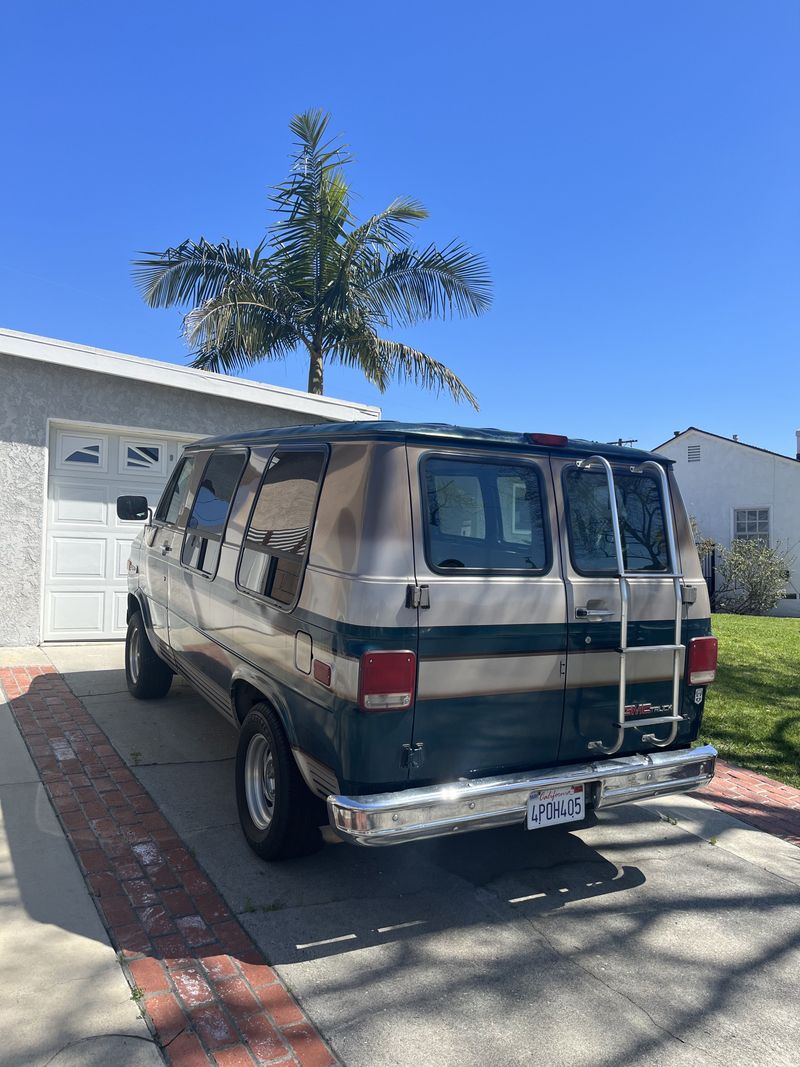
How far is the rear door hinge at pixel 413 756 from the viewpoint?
132 inches

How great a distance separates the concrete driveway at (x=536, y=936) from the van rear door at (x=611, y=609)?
0.79m

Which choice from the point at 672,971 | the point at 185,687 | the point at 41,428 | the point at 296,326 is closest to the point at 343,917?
the point at 672,971

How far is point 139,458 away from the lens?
958cm

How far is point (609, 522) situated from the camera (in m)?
4.04

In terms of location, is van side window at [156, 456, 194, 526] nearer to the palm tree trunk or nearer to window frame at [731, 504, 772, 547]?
the palm tree trunk

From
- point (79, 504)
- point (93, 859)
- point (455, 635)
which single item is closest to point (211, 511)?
point (93, 859)

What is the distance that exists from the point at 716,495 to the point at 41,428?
1993cm

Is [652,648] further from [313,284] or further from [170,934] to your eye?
[313,284]

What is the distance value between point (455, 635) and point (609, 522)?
3.69ft

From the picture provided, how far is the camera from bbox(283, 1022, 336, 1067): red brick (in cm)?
269

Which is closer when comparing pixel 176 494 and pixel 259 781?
pixel 259 781

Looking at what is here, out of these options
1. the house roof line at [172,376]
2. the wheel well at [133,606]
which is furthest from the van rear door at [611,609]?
the house roof line at [172,376]

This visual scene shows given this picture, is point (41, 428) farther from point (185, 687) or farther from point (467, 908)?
point (467, 908)

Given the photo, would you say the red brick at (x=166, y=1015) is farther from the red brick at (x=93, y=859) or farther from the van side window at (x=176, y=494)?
the van side window at (x=176, y=494)
